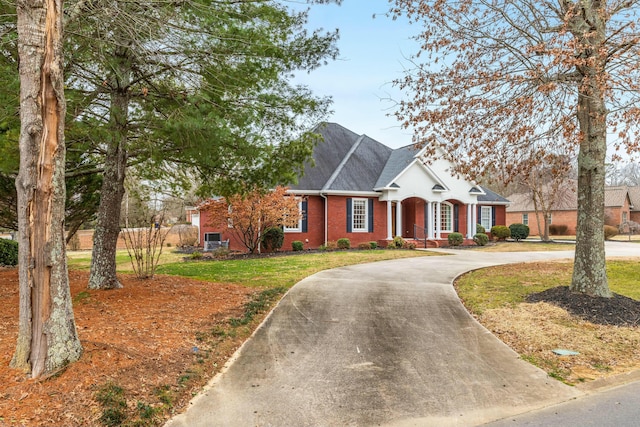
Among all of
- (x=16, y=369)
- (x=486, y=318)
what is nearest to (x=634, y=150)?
(x=486, y=318)

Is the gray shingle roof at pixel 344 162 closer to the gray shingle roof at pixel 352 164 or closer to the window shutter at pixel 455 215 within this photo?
the gray shingle roof at pixel 352 164

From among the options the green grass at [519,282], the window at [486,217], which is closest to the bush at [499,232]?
the window at [486,217]

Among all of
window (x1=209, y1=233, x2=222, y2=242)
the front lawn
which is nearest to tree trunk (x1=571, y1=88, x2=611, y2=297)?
the front lawn

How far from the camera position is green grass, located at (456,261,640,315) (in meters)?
8.49

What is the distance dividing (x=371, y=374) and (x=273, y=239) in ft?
47.7

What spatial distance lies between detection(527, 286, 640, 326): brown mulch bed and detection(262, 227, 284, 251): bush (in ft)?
40.9

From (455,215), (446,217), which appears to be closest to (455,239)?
(446,217)

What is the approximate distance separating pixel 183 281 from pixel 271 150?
14.5ft

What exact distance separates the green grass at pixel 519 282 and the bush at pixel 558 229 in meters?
28.0

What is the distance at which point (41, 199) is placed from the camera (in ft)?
13.5

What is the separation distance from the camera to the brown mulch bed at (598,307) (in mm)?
6848

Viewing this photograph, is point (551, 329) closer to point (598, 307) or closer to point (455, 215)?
point (598, 307)

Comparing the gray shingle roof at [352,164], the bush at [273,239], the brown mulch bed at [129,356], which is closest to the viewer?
the brown mulch bed at [129,356]

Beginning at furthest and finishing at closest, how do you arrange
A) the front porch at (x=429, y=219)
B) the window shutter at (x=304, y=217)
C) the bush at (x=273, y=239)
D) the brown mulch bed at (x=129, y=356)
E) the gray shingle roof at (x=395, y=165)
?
the front porch at (x=429, y=219), the gray shingle roof at (x=395, y=165), the window shutter at (x=304, y=217), the bush at (x=273, y=239), the brown mulch bed at (x=129, y=356)
